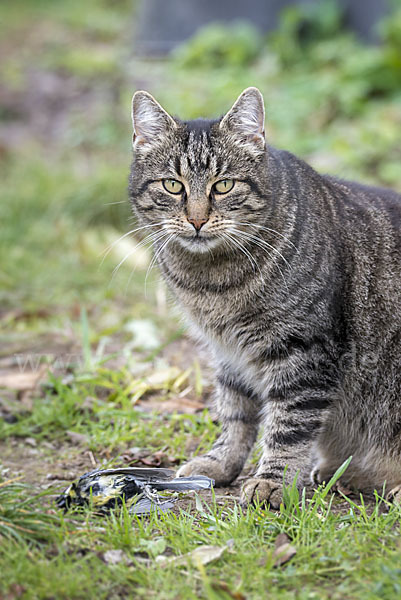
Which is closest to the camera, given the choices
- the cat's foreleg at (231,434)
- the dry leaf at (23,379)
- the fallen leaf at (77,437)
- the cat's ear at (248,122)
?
the cat's ear at (248,122)

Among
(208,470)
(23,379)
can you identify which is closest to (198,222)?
(208,470)

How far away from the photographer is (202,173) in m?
2.85

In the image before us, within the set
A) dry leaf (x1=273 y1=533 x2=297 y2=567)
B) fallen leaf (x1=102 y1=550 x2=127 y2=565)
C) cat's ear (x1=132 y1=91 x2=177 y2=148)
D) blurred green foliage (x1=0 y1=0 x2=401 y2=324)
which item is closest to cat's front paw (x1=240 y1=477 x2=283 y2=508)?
dry leaf (x1=273 y1=533 x2=297 y2=567)

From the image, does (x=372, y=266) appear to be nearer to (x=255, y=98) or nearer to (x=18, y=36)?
(x=255, y=98)

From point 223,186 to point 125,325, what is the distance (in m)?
1.98

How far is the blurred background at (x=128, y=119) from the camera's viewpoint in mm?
5105

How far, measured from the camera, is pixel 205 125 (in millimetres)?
2982

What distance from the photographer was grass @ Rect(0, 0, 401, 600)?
215 centimetres

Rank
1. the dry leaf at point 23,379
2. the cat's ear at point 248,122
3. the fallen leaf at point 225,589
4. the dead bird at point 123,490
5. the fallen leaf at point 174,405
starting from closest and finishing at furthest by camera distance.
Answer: the fallen leaf at point 225,589 → the dead bird at point 123,490 → the cat's ear at point 248,122 → the fallen leaf at point 174,405 → the dry leaf at point 23,379

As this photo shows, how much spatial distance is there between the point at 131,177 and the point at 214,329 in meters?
0.75

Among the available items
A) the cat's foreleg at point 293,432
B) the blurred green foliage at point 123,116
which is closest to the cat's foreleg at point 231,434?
the cat's foreleg at point 293,432

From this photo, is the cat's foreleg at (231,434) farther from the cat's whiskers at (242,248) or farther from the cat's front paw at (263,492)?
the cat's whiskers at (242,248)

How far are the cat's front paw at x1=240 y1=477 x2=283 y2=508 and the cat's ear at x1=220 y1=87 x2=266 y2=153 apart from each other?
1293 millimetres

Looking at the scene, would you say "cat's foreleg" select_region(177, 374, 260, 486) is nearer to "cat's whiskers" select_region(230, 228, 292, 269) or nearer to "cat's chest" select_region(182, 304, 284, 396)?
"cat's chest" select_region(182, 304, 284, 396)
